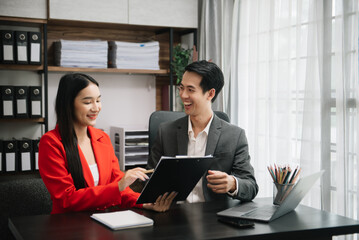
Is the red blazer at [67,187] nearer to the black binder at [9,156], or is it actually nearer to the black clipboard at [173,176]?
the black clipboard at [173,176]

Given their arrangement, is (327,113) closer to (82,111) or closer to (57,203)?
(82,111)

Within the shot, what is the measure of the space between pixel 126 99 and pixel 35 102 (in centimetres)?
87

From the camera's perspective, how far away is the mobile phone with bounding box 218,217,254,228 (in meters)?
1.50

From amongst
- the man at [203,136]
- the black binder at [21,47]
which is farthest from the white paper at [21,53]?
the man at [203,136]

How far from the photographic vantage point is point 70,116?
188cm

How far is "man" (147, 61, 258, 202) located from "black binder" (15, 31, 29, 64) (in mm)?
1367

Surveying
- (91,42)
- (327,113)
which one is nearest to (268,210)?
(327,113)

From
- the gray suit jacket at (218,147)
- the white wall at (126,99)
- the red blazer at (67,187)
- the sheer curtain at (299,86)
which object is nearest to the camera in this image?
the red blazer at (67,187)

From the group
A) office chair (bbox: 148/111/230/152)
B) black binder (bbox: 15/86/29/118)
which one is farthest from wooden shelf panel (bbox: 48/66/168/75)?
office chair (bbox: 148/111/230/152)

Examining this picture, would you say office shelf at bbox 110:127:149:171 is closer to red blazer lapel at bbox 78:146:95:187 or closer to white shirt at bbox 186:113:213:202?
white shirt at bbox 186:113:213:202

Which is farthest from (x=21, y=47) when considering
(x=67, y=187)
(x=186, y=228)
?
(x=186, y=228)

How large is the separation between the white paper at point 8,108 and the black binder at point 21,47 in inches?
11.7

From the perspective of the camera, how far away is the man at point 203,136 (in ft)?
6.95

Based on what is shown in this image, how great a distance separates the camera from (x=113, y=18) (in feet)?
10.9
